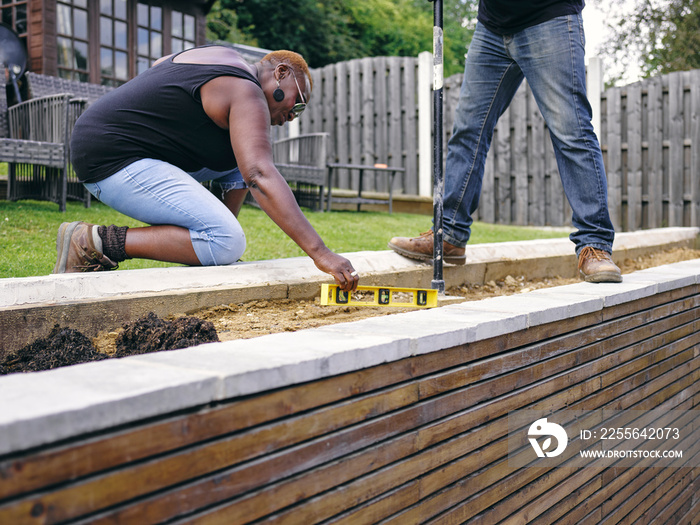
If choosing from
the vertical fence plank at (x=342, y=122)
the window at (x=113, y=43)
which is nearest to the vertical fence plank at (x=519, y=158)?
the vertical fence plank at (x=342, y=122)

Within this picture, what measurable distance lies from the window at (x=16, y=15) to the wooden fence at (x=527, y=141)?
464 centimetres

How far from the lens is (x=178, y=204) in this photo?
2.74 meters

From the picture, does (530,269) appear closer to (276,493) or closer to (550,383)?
(550,383)

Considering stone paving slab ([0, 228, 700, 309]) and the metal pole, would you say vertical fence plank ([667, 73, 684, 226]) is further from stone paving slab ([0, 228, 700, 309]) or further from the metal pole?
the metal pole

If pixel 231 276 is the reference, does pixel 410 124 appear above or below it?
above

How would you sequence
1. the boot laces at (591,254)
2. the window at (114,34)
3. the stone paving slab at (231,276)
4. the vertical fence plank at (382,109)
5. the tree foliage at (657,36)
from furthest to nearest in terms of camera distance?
the tree foliage at (657,36)
the vertical fence plank at (382,109)
the window at (114,34)
the boot laces at (591,254)
the stone paving slab at (231,276)

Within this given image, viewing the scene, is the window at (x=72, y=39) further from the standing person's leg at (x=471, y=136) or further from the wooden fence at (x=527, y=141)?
the standing person's leg at (x=471, y=136)

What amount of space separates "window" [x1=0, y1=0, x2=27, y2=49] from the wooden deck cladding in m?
9.90

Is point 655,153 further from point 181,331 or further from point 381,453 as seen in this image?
point 381,453

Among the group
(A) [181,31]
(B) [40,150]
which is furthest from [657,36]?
(B) [40,150]

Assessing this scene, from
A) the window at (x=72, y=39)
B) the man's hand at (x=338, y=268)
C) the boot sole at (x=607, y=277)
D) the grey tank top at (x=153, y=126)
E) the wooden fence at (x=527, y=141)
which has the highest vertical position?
the window at (x=72, y=39)

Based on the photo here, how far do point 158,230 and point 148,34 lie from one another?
366 inches

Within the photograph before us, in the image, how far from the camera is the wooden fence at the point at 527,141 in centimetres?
923

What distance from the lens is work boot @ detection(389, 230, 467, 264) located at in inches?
133
